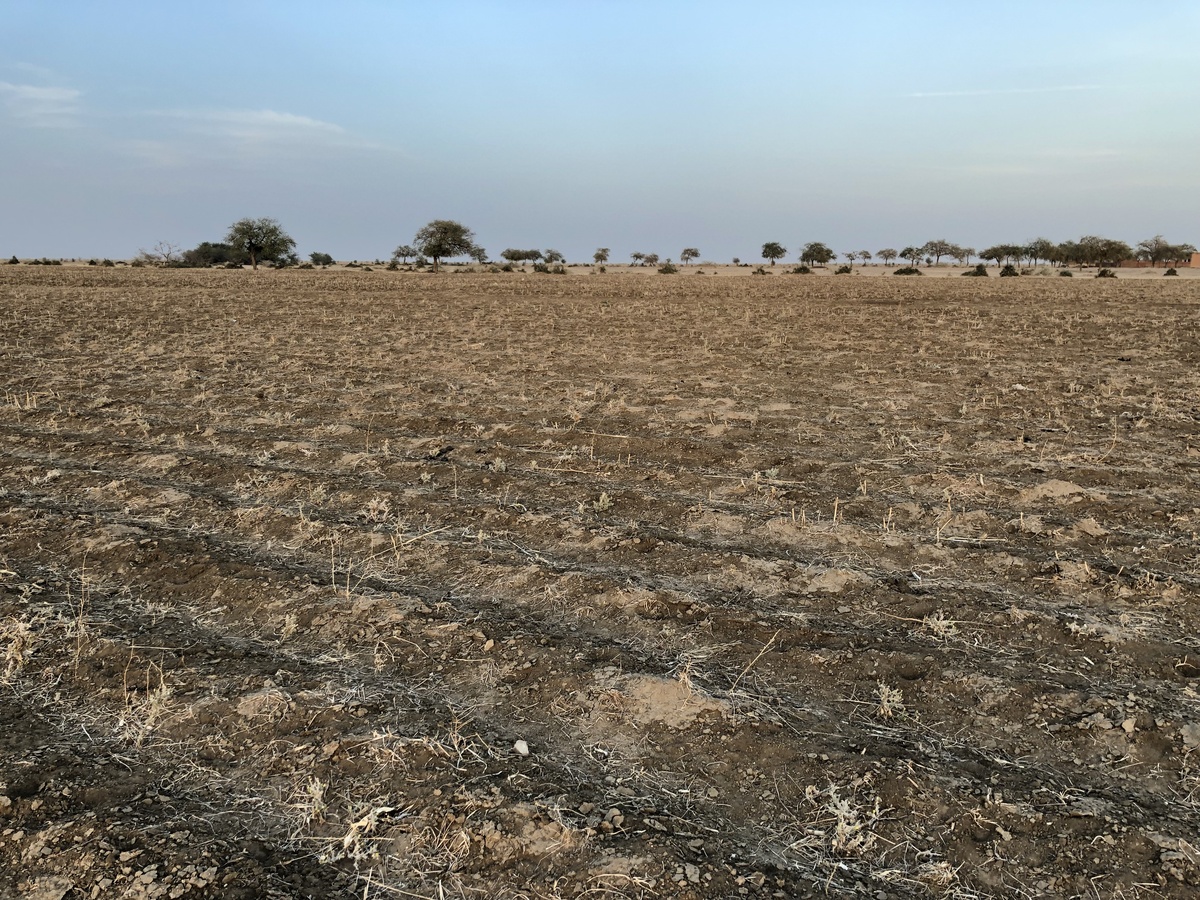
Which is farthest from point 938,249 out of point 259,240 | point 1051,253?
point 259,240

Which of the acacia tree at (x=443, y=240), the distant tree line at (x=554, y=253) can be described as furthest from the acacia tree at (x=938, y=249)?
the acacia tree at (x=443, y=240)

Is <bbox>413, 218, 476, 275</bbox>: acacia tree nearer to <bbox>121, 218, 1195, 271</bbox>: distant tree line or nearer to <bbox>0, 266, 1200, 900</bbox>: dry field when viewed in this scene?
<bbox>121, 218, 1195, 271</bbox>: distant tree line

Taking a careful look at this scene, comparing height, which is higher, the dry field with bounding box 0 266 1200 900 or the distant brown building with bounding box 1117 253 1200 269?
the distant brown building with bounding box 1117 253 1200 269

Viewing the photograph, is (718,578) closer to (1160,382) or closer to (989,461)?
(989,461)

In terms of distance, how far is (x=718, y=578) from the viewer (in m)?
4.14

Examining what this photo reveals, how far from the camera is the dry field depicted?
2297 millimetres

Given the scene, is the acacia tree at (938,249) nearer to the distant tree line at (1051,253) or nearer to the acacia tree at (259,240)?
the distant tree line at (1051,253)

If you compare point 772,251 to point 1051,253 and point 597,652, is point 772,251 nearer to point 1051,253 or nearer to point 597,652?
point 1051,253

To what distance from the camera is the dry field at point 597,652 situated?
2297 millimetres

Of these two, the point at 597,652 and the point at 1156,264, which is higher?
the point at 1156,264

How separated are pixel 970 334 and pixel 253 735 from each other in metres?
16.6

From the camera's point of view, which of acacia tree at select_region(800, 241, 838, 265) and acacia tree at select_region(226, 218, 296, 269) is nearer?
acacia tree at select_region(226, 218, 296, 269)

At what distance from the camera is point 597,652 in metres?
3.38

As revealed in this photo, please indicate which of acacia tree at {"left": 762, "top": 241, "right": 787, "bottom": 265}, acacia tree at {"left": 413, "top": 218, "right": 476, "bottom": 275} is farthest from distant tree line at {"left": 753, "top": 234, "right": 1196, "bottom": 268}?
acacia tree at {"left": 413, "top": 218, "right": 476, "bottom": 275}
